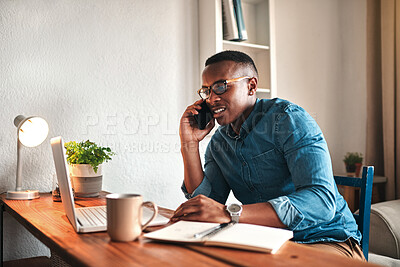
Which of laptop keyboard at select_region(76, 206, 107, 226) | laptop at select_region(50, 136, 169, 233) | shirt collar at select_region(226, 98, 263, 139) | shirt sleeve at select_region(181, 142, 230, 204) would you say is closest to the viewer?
laptop at select_region(50, 136, 169, 233)

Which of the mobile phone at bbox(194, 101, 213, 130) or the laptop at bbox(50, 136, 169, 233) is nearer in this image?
the laptop at bbox(50, 136, 169, 233)

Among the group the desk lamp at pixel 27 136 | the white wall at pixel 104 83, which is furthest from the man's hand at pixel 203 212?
the white wall at pixel 104 83

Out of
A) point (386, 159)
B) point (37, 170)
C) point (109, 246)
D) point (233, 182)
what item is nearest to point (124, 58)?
point (37, 170)

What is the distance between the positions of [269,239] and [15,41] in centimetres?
169

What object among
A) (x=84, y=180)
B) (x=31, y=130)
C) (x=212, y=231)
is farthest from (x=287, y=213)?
(x=31, y=130)

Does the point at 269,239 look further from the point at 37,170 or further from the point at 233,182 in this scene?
the point at 37,170

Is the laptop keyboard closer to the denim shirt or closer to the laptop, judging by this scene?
the laptop

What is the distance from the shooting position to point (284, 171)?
1.55 meters

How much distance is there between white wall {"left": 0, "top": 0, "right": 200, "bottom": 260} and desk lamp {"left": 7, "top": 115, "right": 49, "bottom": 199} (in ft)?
0.60

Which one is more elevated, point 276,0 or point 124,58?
point 276,0

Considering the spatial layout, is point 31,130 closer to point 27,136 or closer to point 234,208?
point 27,136

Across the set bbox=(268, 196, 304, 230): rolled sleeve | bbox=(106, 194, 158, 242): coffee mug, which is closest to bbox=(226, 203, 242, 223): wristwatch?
bbox=(268, 196, 304, 230): rolled sleeve

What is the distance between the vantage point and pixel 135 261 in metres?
0.80

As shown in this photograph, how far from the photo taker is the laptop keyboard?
1123 millimetres
